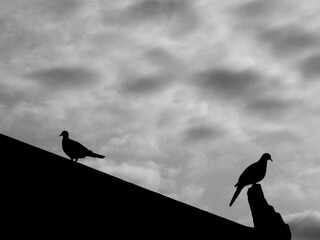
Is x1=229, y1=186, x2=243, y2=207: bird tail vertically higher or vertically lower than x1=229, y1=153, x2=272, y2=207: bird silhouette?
lower

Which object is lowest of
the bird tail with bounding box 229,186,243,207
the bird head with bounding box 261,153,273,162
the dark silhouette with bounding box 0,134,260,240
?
the dark silhouette with bounding box 0,134,260,240

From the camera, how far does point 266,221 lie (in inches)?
233

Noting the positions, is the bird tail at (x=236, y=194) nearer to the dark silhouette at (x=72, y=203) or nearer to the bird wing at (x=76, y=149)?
the bird wing at (x=76, y=149)

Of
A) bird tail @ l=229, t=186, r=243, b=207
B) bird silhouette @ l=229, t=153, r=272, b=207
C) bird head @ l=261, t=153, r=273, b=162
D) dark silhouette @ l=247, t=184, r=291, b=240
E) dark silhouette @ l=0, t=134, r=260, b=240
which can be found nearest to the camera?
dark silhouette @ l=0, t=134, r=260, b=240

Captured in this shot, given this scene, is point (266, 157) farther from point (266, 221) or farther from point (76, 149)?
point (266, 221)

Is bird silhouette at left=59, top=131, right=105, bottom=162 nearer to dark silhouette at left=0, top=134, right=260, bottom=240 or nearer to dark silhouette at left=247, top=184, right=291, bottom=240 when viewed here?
dark silhouette at left=247, top=184, right=291, bottom=240

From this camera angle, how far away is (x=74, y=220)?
386cm

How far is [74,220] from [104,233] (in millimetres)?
295

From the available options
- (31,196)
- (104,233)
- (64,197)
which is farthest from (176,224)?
(31,196)

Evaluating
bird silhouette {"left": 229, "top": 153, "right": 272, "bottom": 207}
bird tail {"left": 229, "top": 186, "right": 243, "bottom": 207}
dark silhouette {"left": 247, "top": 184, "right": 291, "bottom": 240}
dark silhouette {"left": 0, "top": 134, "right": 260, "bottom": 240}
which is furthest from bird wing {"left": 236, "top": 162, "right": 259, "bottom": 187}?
dark silhouette {"left": 0, "top": 134, "right": 260, "bottom": 240}

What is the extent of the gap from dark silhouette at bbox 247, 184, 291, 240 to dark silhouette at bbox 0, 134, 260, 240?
1360 mm

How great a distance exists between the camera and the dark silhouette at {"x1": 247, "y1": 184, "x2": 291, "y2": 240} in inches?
230

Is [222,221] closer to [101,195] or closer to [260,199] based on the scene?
[260,199]

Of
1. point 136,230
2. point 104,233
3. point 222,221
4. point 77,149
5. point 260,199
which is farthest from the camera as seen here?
point 77,149
